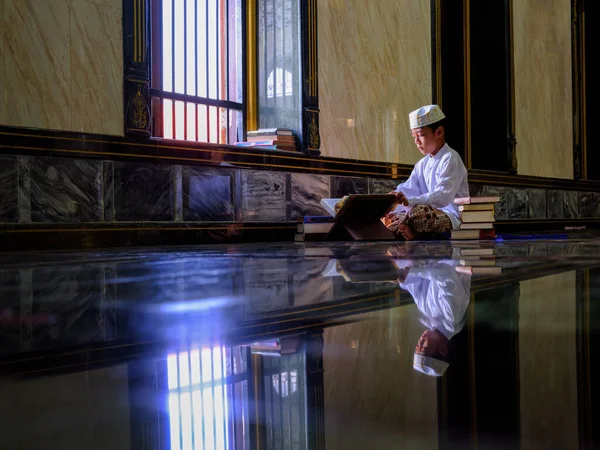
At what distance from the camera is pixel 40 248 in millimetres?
5918

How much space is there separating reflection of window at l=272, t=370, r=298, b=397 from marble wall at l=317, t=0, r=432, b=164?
806 cm

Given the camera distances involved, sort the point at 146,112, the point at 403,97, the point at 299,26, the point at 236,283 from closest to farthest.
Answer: the point at 236,283
the point at 146,112
the point at 299,26
the point at 403,97

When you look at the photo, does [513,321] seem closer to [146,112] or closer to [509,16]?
[146,112]

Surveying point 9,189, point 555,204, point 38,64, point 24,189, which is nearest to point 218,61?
point 38,64

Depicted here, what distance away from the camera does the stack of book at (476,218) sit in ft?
23.0

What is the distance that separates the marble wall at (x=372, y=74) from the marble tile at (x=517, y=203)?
2721mm

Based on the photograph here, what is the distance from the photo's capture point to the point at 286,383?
2.26ft

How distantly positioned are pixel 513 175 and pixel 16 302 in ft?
37.8

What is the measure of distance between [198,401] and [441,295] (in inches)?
39.7

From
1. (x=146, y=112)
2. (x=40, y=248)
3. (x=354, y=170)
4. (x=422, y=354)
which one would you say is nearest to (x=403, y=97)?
(x=354, y=170)

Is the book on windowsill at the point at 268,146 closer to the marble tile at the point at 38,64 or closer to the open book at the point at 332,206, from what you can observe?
the open book at the point at 332,206

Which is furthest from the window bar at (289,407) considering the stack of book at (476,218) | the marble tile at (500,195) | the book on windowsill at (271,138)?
the marble tile at (500,195)

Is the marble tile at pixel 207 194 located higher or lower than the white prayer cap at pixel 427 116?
lower

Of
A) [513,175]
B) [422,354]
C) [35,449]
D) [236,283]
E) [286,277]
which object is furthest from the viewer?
[513,175]
